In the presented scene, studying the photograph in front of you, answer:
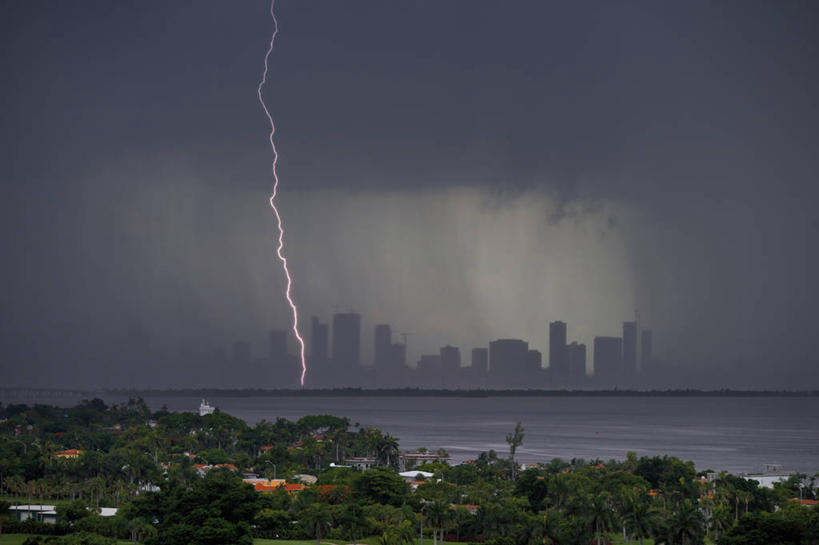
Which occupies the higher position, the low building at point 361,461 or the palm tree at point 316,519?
the palm tree at point 316,519

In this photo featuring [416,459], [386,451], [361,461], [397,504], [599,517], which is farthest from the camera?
[416,459]

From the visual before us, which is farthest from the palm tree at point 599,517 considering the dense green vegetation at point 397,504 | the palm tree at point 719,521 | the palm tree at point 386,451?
the palm tree at point 386,451

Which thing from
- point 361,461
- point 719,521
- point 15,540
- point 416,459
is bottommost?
point 15,540

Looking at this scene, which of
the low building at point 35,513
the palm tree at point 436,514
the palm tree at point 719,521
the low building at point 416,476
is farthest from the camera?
the low building at point 416,476

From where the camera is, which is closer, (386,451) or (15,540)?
(15,540)

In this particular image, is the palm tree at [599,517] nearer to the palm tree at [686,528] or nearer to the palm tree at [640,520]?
the palm tree at [640,520]

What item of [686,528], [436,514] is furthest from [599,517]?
[436,514]

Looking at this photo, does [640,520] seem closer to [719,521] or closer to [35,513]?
[719,521]

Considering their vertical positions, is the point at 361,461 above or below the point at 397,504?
below

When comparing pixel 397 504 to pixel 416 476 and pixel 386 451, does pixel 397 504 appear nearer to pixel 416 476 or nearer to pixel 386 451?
pixel 416 476

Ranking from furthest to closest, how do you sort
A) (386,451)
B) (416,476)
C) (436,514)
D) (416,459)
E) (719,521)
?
(416,459)
(386,451)
(416,476)
(436,514)
(719,521)
